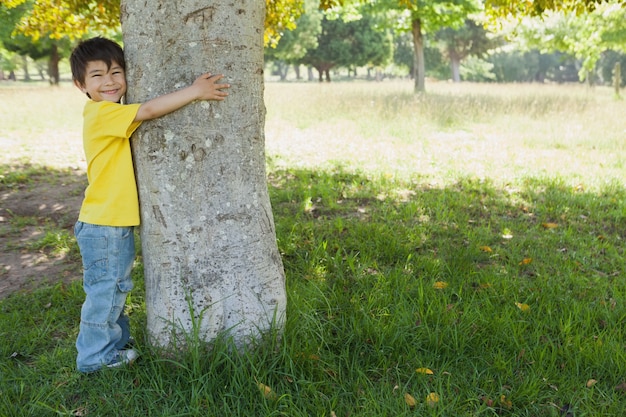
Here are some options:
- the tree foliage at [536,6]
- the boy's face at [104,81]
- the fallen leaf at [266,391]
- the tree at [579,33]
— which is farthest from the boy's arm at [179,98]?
the tree at [579,33]

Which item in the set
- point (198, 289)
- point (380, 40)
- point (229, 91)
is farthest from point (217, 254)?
point (380, 40)

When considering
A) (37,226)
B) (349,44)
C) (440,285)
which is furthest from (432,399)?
(349,44)

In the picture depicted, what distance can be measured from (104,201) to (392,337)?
1760 mm

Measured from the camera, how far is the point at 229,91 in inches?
95.6

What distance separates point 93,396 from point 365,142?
7.74 m

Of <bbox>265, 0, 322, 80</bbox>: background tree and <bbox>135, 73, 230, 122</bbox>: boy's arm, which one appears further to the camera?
<bbox>265, 0, 322, 80</bbox>: background tree

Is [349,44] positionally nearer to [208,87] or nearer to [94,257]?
[208,87]

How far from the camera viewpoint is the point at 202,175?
8.04 ft

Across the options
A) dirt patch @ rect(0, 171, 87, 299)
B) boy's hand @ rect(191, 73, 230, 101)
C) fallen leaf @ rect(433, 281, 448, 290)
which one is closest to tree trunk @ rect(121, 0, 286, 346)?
boy's hand @ rect(191, 73, 230, 101)

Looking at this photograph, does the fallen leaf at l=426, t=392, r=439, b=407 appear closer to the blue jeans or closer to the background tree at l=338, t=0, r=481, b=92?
the blue jeans

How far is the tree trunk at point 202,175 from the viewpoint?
93.4 inches

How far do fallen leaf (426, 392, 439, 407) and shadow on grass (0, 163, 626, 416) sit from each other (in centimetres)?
3

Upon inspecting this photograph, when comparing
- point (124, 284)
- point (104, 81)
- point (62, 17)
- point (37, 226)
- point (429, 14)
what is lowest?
point (37, 226)

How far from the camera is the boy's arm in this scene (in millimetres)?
2330
